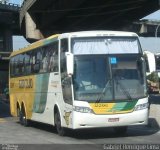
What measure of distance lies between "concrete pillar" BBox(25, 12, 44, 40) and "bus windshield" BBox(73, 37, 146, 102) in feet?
95.2

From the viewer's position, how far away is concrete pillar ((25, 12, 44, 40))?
46.8 meters

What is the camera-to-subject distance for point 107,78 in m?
17.6

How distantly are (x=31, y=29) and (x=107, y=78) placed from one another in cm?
3057

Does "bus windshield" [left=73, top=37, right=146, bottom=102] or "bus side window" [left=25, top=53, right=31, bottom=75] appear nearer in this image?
"bus windshield" [left=73, top=37, right=146, bottom=102]

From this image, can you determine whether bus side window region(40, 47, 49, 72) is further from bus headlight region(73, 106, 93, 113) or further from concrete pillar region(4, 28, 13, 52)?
concrete pillar region(4, 28, 13, 52)

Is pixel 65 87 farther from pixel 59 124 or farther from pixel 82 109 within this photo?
pixel 59 124

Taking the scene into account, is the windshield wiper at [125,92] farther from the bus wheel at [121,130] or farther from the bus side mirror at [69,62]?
the bus wheel at [121,130]

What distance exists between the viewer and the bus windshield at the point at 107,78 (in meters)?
17.5

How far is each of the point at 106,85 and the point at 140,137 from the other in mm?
1825

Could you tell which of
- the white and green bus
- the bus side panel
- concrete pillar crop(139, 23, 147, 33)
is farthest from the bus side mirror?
concrete pillar crop(139, 23, 147, 33)

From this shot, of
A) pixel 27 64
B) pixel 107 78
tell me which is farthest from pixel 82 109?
pixel 27 64

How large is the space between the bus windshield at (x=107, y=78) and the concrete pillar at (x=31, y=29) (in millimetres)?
29010

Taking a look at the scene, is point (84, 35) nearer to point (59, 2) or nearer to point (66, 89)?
point (66, 89)

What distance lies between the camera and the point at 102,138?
17859 millimetres
